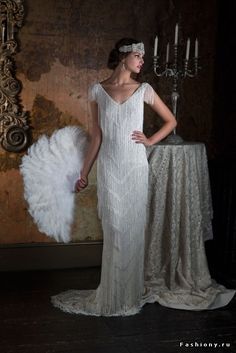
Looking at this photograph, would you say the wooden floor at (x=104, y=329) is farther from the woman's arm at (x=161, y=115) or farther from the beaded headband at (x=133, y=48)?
the beaded headband at (x=133, y=48)

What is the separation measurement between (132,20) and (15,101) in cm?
108

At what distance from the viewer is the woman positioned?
2.90 m

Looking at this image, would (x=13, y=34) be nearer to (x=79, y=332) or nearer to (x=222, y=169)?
(x=222, y=169)

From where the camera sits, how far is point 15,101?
3660 mm

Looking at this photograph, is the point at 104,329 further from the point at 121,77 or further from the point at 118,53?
the point at 118,53

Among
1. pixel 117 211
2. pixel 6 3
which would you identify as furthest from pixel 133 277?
pixel 6 3

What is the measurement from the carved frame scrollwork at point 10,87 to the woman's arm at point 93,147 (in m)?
0.78

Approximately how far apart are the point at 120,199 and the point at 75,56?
53.8 inches

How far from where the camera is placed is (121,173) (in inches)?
115

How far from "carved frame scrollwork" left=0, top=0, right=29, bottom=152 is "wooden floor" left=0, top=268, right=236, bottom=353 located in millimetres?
1094

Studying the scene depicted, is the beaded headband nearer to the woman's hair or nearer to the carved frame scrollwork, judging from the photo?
the woman's hair

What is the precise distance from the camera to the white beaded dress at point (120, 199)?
9.48ft
